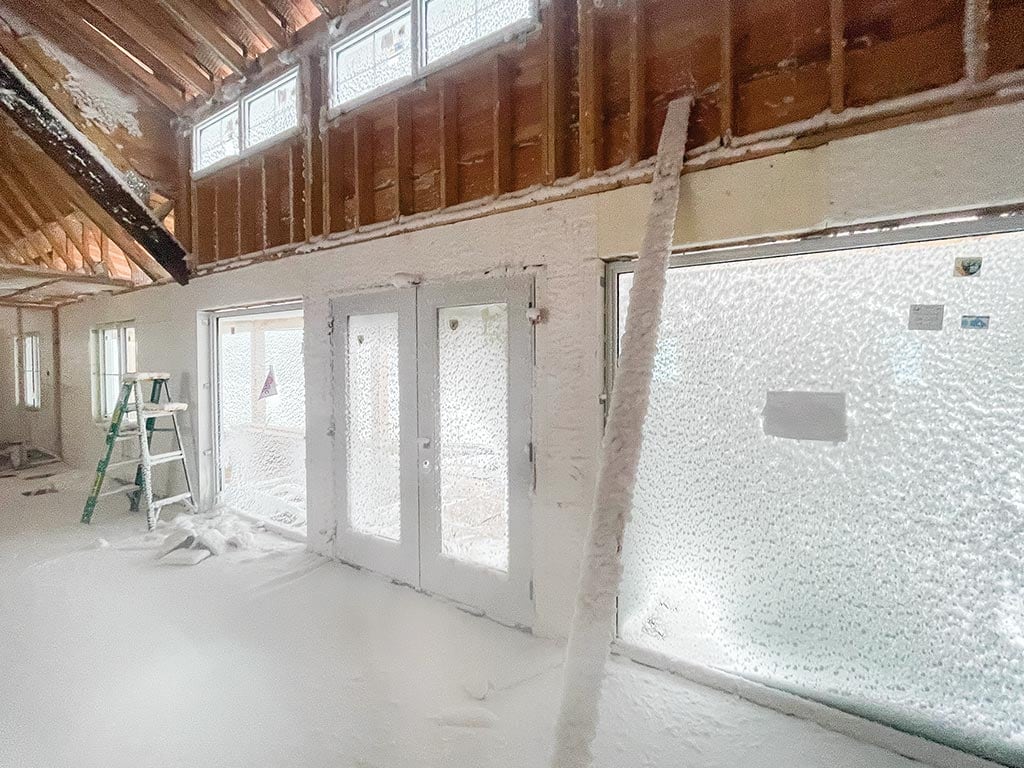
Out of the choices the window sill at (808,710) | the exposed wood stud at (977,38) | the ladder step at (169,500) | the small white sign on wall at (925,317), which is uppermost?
the exposed wood stud at (977,38)

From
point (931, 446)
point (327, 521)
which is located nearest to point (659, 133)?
point (931, 446)

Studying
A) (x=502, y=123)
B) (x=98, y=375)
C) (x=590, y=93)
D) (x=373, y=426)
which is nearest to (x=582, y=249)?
(x=590, y=93)

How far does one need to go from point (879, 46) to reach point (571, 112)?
3.76 feet

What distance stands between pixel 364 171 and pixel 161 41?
220 centimetres

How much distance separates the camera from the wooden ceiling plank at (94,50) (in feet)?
11.7

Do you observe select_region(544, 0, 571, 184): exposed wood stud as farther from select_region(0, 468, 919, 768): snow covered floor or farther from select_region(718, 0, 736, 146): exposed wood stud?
select_region(0, 468, 919, 768): snow covered floor

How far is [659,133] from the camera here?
204 cm

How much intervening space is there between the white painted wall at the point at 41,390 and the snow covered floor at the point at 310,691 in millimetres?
5198

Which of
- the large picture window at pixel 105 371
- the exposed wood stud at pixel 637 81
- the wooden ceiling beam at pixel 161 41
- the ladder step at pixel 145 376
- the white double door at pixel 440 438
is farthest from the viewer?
the large picture window at pixel 105 371

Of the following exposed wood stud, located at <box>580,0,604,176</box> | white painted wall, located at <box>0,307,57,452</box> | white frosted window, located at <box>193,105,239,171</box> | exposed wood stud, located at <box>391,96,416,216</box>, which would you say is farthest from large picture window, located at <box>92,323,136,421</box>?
exposed wood stud, located at <box>580,0,604,176</box>

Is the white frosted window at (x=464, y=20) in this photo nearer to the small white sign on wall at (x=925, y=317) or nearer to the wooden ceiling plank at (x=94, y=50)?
the small white sign on wall at (x=925, y=317)

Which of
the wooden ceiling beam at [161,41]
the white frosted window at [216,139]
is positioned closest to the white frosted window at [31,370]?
the white frosted window at [216,139]

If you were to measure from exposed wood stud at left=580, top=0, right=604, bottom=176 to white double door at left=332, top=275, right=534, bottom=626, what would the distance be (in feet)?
2.06

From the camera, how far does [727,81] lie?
1819 mm
